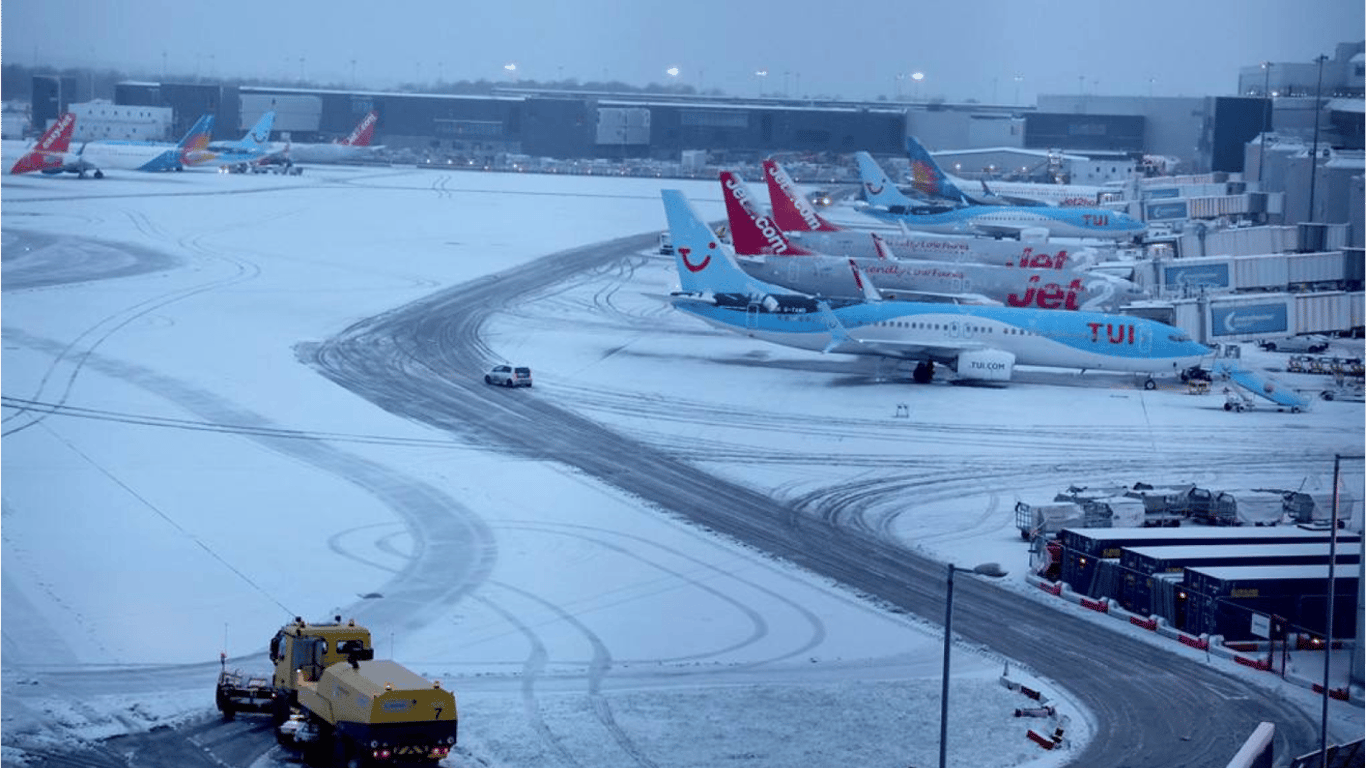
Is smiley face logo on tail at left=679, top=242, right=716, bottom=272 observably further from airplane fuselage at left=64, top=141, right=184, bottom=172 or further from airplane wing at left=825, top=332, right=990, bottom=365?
airplane fuselage at left=64, top=141, right=184, bottom=172

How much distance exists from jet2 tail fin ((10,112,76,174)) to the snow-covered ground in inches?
1245

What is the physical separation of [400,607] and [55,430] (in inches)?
405

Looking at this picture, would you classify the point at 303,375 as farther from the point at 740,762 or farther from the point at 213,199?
the point at 213,199

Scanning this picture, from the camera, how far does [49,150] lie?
78.2 meters

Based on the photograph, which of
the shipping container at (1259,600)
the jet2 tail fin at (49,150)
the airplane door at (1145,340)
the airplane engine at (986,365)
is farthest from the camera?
the jet2 tail fin at (49,150)

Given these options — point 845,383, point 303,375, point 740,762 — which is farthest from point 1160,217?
point 740,762

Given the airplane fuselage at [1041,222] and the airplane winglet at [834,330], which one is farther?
the airplane fuselage at [1041,222]

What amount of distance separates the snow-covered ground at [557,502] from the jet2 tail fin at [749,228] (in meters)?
3.41

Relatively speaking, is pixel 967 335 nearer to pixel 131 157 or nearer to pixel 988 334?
pixel 988 334

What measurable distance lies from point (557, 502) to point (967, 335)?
14.6 m

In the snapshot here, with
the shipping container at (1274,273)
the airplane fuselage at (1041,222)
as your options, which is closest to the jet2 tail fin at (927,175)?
the airplane fuselage at (1041,222)

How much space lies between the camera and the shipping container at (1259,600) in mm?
18688

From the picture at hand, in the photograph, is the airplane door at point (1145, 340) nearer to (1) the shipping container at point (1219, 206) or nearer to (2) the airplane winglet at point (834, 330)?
(2) the airplane winglet at point (834, 330)

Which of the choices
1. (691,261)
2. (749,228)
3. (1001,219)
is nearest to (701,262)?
(691,261)
